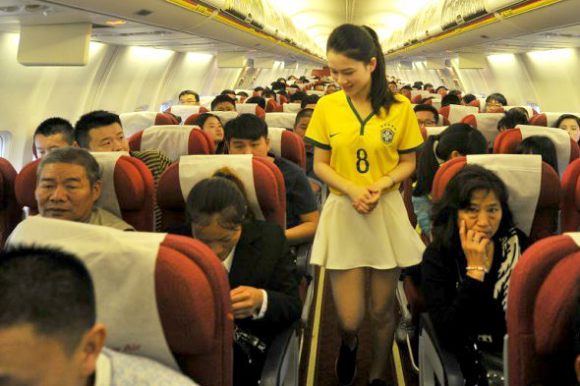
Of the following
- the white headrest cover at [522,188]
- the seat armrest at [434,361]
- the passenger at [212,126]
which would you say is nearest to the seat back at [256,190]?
the seat armrest at [434,361]

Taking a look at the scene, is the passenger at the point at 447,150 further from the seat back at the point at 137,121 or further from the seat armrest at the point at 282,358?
the seat back at the point at 137,121

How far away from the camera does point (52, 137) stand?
4.21 metres

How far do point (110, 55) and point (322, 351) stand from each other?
6575 mm

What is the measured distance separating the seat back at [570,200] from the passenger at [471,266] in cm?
69

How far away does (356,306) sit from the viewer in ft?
9.78

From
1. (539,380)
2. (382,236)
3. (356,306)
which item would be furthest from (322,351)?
(539,380)

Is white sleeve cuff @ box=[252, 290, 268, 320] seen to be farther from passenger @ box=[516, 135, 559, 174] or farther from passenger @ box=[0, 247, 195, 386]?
passenger @ box=[516, 135, 559, 174]

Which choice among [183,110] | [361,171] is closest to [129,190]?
[361,171]

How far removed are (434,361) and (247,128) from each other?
1811mm

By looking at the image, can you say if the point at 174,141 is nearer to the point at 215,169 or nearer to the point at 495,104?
the point at 215,169

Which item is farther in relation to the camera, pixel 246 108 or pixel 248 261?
pixel 246 108

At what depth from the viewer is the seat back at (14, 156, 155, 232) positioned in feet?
9.82

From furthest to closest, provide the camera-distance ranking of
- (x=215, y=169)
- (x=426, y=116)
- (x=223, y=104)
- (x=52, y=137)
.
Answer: (x=223, y=104)
(x=426, y=116)
(x=52, y=137)
(x=215, y=169)

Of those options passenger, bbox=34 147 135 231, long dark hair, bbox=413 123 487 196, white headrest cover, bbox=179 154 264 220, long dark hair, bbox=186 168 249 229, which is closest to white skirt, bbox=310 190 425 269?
white headrest cover, bbox=179 154 264 220
